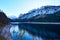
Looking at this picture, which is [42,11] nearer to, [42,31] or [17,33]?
[42,31]

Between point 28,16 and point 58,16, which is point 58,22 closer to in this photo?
point 58,16

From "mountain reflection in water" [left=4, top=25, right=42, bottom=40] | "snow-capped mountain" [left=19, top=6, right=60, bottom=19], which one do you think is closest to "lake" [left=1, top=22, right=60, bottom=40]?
"mountain reflection in water" [left=4, top=25, right=42, bottom=40]

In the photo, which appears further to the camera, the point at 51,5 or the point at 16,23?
the point at 51,5

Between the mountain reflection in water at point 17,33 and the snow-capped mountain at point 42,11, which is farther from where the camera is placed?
the snow-capped mountain at point 42,11

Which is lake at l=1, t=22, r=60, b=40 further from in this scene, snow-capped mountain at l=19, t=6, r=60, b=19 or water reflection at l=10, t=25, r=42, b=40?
snow-capped mountain at l=19, t=6, r=60, b=19

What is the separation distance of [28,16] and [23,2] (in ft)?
1.45

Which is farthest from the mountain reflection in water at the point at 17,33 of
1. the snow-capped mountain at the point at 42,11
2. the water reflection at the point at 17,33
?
the snow-capped mountain at the point at 42,11

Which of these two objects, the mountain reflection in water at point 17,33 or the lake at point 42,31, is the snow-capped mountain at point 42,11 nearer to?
the lake at point 42,31

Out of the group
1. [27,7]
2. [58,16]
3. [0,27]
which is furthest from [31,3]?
[0,27]

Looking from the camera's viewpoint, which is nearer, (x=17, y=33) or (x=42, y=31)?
(x=17, y=33)

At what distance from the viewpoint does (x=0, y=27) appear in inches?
149

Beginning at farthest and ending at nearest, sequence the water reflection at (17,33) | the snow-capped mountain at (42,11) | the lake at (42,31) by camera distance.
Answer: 1. the lake at (42,31)
2. the snow-capped mountain at (42,11)
3. the water reflection at (17,33)

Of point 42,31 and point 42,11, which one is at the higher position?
point 42,11

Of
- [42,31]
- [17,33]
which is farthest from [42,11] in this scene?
[17,33]
